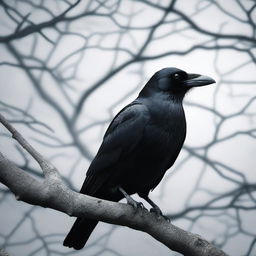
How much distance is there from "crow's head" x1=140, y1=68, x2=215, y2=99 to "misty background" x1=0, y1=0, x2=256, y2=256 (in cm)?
110

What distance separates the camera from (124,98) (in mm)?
3297

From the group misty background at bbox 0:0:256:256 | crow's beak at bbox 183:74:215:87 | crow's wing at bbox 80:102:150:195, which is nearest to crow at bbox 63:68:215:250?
crow's wing at bbox 80:102:150:195

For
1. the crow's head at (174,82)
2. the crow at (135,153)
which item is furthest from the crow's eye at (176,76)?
the crow at (135,153)

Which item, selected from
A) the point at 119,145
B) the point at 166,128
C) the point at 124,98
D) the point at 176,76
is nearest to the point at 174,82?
the point at 176,76

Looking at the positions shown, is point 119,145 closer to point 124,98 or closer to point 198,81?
point 198,81

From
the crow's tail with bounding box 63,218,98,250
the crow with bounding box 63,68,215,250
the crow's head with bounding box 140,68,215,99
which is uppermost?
the crow's head with bounding box 140,68,215,99

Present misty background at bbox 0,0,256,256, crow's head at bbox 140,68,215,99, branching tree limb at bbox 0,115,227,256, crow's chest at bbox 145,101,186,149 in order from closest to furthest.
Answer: branching tree limb at bbox 0,115,227,256 < crow's chest at bbox 145,101,186,149 < crow's head at bbox 140,68,215,99 < misty background at bbox 0,0,256,256

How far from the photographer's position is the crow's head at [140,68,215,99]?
7.09 ft

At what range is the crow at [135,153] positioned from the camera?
6.21 ft

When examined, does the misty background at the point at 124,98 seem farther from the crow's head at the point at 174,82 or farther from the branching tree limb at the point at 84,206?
the branching tree limb at the point at 84,206

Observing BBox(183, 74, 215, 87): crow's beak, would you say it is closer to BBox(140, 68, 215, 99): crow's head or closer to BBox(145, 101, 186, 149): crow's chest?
BBox(140, 68, 215, 99): crow's head

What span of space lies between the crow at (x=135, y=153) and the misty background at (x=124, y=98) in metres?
1.27

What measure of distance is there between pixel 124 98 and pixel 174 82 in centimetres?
114

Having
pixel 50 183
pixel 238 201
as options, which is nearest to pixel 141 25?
pixel 238 201
